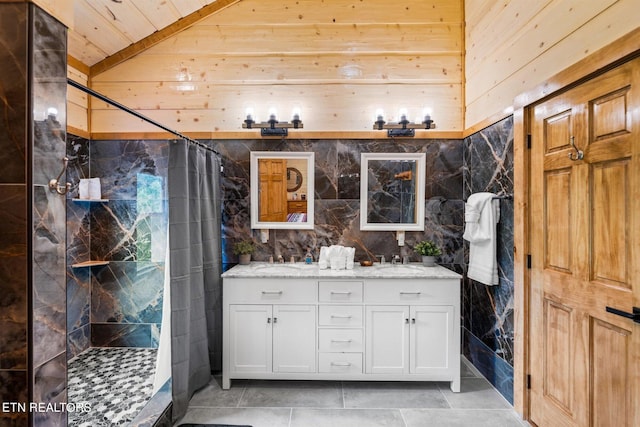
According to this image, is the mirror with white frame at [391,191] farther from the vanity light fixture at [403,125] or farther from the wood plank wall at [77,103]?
the wood plank wall at [77,103]

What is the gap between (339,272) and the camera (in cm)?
271

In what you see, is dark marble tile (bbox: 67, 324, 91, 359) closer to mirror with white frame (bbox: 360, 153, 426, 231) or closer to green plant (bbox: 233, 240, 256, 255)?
green plant (bbox: 233, 240, 256, 255)

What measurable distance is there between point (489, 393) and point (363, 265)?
1.42m

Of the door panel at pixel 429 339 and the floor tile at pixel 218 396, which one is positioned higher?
the door panel at pixel 429 339

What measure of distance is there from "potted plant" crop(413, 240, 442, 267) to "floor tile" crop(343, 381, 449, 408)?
3.39 ft

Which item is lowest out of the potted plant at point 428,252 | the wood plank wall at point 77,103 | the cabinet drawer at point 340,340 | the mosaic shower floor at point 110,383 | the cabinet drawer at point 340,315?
the mosaic shower floor at point 110,383

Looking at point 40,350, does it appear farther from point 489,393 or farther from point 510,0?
point 510,0

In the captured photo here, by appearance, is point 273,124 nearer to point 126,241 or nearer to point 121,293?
point 126,241

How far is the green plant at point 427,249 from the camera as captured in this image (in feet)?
9.76

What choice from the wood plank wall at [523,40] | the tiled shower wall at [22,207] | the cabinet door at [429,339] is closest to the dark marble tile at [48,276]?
the tiled shower wall at [22,207]

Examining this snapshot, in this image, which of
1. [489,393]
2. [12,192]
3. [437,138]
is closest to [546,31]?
[437,138]

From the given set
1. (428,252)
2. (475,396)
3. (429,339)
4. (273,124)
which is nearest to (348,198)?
(428,252)

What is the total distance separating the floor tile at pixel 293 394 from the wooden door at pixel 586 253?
1.41 meters

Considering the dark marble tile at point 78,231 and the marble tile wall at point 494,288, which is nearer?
the marble tile wall at point 494,288
